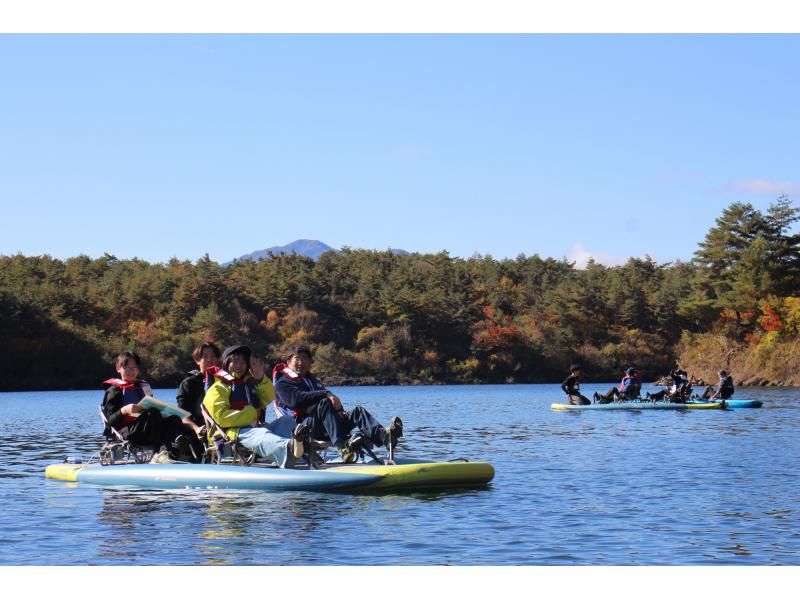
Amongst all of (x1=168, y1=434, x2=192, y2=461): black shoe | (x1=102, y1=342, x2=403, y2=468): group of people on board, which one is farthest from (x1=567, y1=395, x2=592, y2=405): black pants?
(x1=168, y1=434, x2=192, y2=461): black shoe

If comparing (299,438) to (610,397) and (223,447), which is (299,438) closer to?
(223,447)

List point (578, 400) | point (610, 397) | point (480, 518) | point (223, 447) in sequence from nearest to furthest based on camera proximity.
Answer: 1. point (480, 518)
2. point (223, 447)
3. point (610, 397)
4. point (578, 400)

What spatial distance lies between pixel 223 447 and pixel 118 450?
1.98 meters

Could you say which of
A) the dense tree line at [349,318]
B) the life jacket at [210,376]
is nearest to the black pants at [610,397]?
the life jacket at [210,376]

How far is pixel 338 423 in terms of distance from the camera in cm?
→ 1648

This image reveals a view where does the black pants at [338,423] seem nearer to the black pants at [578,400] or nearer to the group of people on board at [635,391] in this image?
the group of people on board at [635,391]

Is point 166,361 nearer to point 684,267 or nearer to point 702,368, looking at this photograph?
point 702,368

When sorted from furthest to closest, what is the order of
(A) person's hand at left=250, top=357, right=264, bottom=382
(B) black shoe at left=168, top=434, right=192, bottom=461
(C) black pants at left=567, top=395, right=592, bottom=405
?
1. (C) black pants at left=567, top=395, right=592, bottom=405
2. (B) black shoe at left=168, top=434, right=192, bottom=461
3. (A) person's hand at left=250, top=357, right=264, bottom=382

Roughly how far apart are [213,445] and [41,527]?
3.60m

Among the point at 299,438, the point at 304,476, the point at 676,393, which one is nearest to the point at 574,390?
the point at 676,393

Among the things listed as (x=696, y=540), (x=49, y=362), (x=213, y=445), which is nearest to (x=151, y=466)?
(x=213, y=445)

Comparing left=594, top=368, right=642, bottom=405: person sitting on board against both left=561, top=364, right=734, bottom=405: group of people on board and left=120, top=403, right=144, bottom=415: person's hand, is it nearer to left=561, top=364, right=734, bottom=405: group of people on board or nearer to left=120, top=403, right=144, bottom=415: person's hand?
left=561, top=364, right=734, bottom=405: group of people on board

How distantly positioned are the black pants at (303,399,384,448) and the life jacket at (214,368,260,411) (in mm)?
804

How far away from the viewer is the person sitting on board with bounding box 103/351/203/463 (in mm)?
17047
